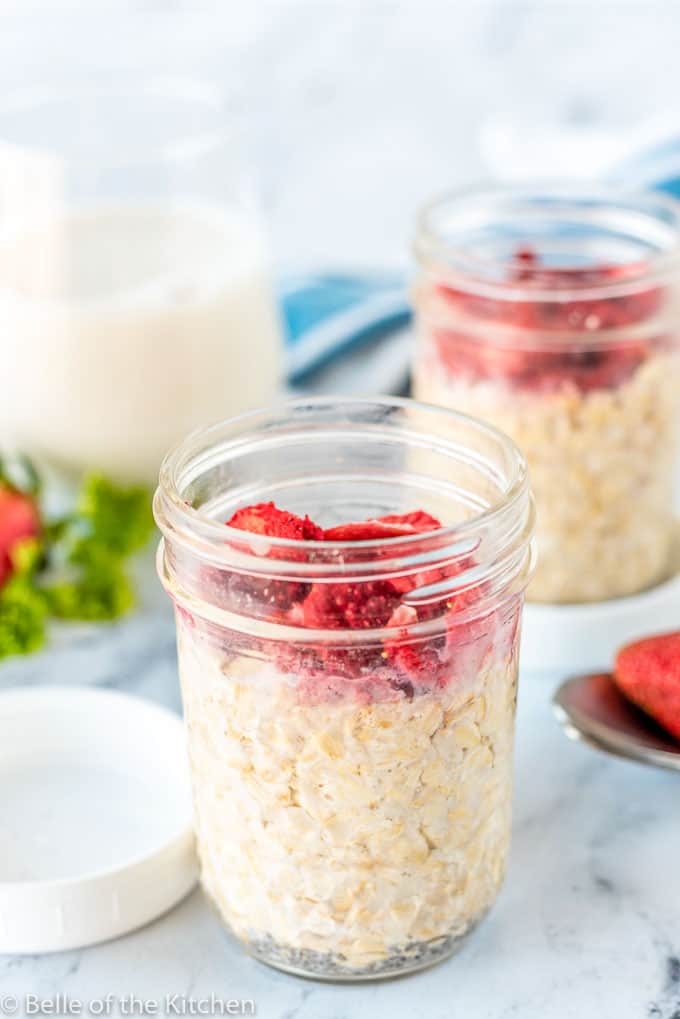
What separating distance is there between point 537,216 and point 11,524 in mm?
495

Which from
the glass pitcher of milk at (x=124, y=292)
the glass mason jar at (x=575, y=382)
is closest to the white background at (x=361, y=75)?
the glass pitcher of milk at (x=124, y=292)

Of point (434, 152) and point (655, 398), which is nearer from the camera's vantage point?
point (655, 398)

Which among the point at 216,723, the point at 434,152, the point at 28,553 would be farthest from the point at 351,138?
the point at 216,723

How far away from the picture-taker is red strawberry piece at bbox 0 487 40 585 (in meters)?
1.19

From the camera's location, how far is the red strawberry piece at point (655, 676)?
35.4 inches

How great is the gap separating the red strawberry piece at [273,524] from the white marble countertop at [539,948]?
0.24 metres

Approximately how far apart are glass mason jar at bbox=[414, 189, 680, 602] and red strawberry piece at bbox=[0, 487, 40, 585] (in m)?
0.35

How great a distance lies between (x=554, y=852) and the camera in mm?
890

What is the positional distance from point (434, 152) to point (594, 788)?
54.8 inches

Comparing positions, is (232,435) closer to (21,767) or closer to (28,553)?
(21,767)

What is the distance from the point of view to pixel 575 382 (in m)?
1.04

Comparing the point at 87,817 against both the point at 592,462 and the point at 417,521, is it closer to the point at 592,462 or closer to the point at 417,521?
the point at 417,521

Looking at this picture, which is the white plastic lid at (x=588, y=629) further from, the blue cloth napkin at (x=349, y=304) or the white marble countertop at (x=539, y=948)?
the blue cloth napkin at (x=349, y=304)

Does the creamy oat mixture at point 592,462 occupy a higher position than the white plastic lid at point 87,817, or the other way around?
the creamy oat mixture at point 592,462
